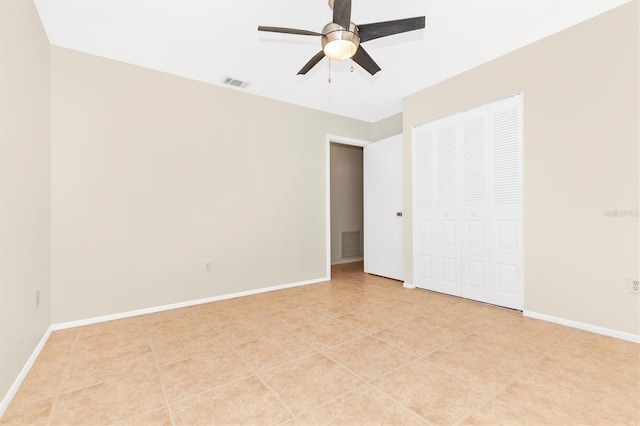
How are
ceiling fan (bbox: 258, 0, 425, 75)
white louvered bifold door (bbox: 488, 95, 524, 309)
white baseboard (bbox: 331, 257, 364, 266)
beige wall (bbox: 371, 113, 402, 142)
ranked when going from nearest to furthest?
ceiling fan (bbox: 258, 0, 425, 75), white louvered bifold door (bbox: 488, 95, 524, 309), beige wall (bbox: 371, 113, 402, 142), white baseboard (bbox: 331, 257, 364, 266)

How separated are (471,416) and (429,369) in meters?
0.46

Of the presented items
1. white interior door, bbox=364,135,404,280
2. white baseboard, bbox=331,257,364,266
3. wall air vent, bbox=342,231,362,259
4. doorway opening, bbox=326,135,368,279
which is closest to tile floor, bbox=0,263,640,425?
white interior door, bbox=364,135,404,280

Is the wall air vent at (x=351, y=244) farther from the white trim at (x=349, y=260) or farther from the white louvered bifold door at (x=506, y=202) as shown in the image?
the white louvered bifold door at (x=506, y=202)

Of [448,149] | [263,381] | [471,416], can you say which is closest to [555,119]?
[448,149]

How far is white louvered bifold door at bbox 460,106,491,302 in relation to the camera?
129 inches

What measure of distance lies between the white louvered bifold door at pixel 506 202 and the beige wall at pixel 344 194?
3372 millimetres

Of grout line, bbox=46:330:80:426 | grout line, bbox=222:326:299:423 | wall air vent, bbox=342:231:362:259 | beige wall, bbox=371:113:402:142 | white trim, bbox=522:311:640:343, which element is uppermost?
beige wall, bbox=371:113:402:142

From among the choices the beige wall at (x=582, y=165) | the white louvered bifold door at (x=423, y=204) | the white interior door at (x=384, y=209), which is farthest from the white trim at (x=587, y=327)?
the white interior door at (x=384, y=209)

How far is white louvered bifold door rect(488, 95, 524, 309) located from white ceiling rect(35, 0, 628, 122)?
694 millimetres

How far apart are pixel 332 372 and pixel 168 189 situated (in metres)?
2.62

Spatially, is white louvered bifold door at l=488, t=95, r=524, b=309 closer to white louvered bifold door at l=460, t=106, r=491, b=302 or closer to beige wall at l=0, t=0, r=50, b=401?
white louvered bifold door at l=460, t=106, r=491, b=302

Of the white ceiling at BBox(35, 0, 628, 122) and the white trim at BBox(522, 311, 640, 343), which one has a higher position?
the white ceiling at BBox(35, 0, 628, 122)

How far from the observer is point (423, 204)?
395 cm

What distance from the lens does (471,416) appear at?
4.80 feet
